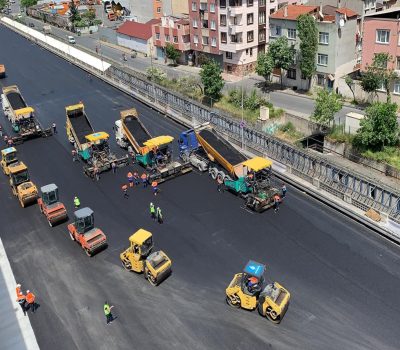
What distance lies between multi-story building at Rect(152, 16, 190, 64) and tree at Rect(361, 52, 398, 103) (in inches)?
1482

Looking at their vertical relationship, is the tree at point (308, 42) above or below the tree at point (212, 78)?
above

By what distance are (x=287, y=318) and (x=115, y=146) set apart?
25.0 meters

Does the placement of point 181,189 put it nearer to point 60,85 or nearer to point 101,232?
point 101,232

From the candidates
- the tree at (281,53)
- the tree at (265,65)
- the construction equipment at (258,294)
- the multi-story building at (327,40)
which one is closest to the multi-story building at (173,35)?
the multi-story building at (327,40)

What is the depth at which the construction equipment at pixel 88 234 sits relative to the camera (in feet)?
83.3

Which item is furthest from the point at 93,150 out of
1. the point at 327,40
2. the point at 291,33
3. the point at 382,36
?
the point at 291,33

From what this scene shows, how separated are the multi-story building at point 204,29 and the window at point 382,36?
28.6 m

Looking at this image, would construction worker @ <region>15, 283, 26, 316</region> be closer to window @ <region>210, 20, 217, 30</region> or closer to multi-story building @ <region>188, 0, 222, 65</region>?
multi-story building @ <region>188, 0, 222, 65</region>

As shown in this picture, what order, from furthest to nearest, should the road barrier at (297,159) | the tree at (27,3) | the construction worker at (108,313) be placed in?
the tree at (27,3), the road barrier at (297,159), the construction worker at (108,313)

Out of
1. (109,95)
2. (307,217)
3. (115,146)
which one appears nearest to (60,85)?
(109,95)

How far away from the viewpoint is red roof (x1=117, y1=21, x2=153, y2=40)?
87.3 m

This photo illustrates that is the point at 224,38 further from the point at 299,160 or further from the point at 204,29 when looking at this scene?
the point at 299,160

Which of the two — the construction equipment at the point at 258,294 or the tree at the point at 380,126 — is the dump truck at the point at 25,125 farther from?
the tree at the point at 380,126

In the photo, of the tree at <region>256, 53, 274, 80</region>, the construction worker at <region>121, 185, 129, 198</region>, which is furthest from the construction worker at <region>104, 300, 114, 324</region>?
the tree at <region>256, 53, 274, 80</region>
